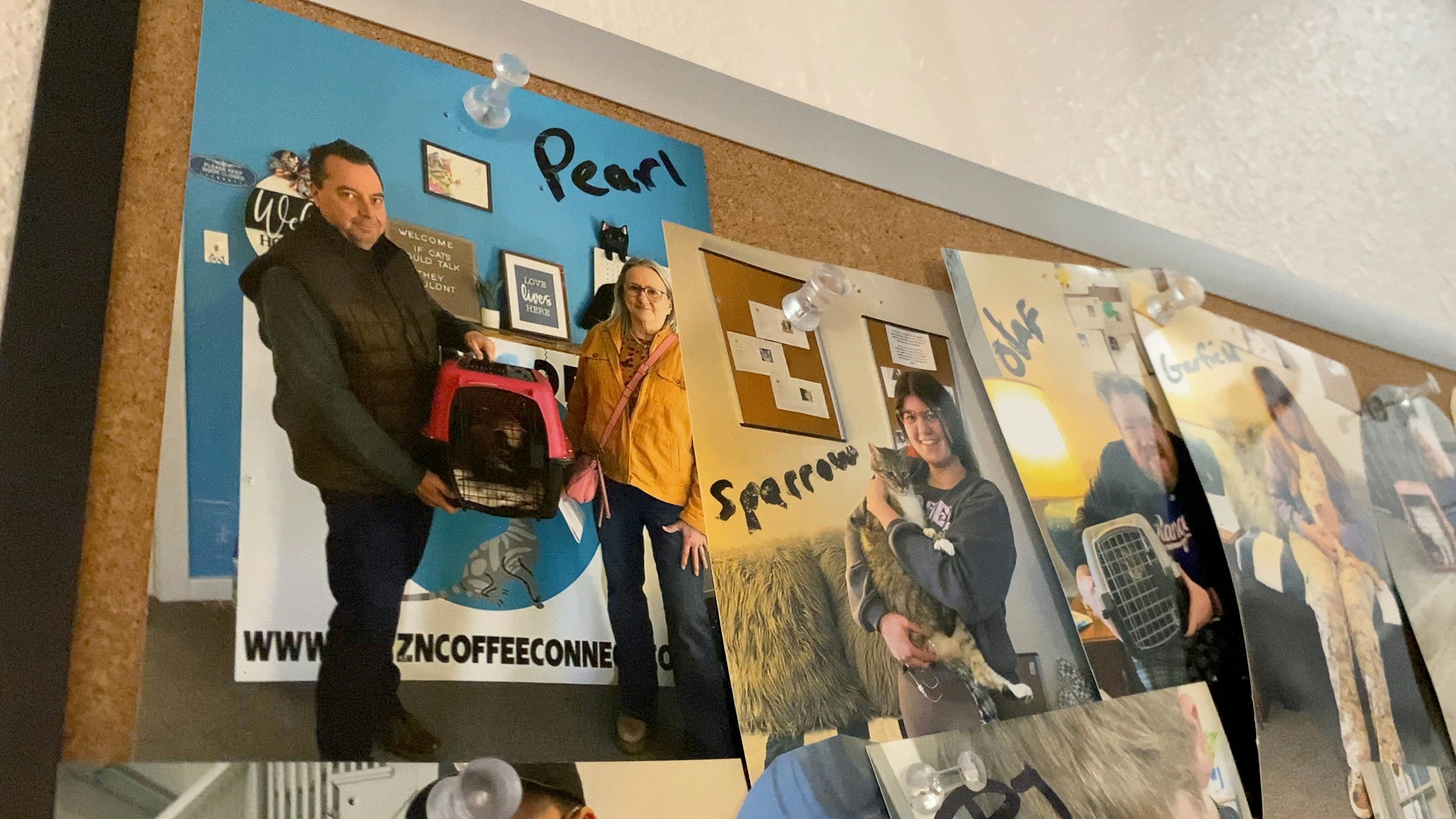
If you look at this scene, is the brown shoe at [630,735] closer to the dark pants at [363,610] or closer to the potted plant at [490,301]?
the dark pants at [363,610]

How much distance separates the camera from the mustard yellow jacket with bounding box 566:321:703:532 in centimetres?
49

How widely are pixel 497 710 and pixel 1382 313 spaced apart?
1.05 m

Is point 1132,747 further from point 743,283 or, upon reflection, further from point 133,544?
point 133,544

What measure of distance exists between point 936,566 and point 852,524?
0.06m

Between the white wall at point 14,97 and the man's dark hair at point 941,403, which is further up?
the white wall at point 14,97

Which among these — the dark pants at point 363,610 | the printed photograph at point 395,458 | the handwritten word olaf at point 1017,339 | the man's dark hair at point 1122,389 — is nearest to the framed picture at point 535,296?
the printed photograph at point 395,458

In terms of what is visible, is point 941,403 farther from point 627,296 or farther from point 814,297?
Answer: point 627,296

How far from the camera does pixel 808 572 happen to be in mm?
516

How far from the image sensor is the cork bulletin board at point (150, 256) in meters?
0.35

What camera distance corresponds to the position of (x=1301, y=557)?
726 mm

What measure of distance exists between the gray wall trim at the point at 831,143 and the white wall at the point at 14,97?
0.14m

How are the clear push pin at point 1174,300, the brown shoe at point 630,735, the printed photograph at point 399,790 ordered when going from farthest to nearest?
1. the clear push pin at point 1174,300
2. the brown shoe at point 630,735
3. the printed photograph at point 399,790

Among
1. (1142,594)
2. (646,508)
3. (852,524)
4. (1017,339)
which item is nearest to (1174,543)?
(1142,594)

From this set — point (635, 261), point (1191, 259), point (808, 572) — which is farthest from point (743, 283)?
point (1191, 259)
